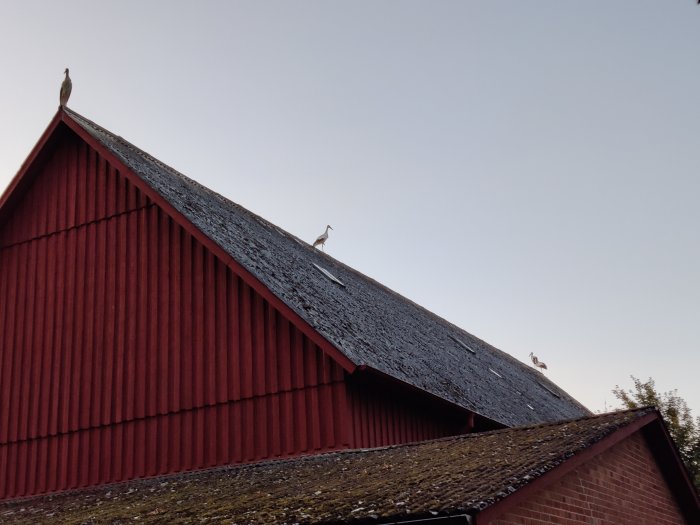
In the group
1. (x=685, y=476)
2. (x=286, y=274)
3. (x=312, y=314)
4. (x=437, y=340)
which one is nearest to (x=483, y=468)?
(x=312, y=314)

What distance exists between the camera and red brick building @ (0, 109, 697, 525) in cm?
1402

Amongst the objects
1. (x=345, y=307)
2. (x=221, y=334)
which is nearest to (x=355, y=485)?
(x=221, y=334)

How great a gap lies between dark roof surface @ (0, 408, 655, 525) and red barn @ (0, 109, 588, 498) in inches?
33.8

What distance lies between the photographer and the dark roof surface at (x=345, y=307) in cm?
1566

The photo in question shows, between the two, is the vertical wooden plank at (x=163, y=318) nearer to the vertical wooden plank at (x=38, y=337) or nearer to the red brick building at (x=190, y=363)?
the red brick building at (x=190, y=363)

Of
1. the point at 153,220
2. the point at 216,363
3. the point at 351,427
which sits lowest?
the point at 351,427

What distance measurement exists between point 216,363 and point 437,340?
30.2ft

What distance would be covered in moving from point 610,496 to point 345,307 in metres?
6.92

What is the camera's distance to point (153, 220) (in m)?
17.1

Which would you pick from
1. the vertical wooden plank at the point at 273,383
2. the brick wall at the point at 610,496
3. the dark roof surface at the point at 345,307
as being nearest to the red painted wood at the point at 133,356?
the vertical wooden plank at the point at 273,383

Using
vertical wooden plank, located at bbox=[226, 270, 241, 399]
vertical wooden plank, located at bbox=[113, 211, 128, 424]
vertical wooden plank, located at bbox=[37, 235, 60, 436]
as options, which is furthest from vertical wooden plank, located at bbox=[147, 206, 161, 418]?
vertical wooden plank, located at bbox=[37, 235, 60, 436]

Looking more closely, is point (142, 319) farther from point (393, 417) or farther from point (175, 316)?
point (393, 417)

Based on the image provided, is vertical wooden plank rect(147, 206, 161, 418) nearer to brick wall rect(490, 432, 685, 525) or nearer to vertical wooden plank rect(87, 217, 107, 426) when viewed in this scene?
vertical wooden plank rect(87, 217, 107, 426)

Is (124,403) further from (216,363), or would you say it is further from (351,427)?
(351,427)
